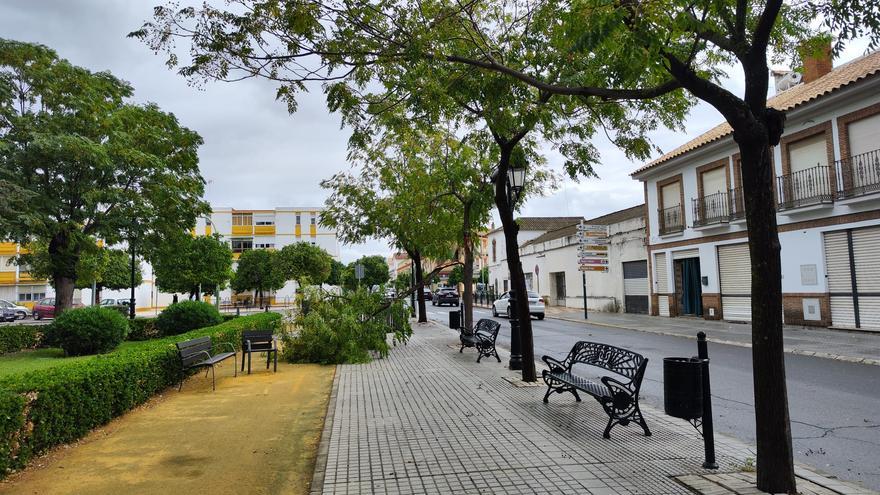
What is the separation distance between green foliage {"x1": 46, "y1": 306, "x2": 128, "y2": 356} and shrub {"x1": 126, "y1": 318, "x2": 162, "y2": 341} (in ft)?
11.8

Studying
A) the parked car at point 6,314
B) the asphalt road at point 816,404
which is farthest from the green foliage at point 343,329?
the parked car at point 6,314

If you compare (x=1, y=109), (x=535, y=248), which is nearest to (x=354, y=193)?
(x=1, y=109)

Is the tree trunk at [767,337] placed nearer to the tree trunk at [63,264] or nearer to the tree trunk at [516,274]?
the tree trunk at [516,274]

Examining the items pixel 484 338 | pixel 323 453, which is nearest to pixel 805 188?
pixel 484 338

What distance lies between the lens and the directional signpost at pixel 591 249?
2552 cm

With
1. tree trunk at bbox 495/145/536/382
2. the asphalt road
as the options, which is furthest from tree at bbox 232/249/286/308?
tree trunk at bbox 495/145/536/382

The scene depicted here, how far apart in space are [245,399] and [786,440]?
6788mm

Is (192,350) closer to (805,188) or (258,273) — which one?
(805,188)

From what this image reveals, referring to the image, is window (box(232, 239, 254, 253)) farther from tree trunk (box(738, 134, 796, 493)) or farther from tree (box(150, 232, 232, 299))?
tree trunk (box(738, 134, 796, 493))

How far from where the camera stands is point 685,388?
450cm

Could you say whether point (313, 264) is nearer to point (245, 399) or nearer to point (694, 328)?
point (694, 328)

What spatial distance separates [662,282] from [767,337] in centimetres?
2160

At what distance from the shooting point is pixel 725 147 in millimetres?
19969

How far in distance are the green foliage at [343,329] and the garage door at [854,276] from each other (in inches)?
519
